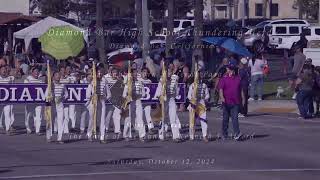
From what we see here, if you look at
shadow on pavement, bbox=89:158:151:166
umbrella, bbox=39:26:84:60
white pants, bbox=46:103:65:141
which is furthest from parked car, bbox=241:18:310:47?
shadow on pavement, bbox=89:158:151:166

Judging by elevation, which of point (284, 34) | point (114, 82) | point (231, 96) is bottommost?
point (231, 96)

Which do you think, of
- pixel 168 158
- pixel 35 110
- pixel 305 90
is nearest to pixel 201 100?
pixel 168 158

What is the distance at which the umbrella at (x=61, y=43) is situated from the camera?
3462cm

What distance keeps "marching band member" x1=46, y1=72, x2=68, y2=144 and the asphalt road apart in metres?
0.39

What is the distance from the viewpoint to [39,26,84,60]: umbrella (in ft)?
114

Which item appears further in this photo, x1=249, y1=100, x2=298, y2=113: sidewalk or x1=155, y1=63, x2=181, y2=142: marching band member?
x1=249, y1=100, x2=298, y2=113: sidewalk

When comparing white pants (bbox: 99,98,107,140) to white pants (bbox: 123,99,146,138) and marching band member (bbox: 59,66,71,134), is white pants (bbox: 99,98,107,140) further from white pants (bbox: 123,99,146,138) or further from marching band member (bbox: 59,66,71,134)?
marching band member (bbox: 59,66,71,134)

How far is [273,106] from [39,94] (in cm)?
1146

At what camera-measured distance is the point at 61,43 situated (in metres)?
35.0

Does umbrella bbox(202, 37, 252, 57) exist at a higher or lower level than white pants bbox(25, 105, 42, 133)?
higher

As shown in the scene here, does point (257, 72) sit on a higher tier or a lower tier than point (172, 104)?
higher

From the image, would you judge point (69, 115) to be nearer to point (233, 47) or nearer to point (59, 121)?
point (59, 121)

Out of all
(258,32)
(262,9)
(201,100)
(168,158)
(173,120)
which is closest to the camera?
(168,158)

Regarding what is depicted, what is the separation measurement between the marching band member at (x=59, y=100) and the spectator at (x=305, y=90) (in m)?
8.18
